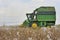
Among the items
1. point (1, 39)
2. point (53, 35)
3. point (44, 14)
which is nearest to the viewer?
point (1, 39)

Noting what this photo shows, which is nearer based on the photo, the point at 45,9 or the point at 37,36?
the point at 37,36

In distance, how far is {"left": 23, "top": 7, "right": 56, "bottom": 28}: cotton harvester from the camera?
19422 mm

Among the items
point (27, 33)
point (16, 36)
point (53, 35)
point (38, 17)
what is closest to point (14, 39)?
point (16, 36)

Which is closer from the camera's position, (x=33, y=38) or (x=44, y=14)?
(x=33, y=38)

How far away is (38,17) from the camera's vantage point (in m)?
19.5

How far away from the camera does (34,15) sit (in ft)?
64.0

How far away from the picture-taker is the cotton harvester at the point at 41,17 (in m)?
19.4

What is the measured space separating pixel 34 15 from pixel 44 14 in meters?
0.92

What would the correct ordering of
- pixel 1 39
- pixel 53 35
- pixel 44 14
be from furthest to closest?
pixel 44 14 < pixel 53 35 < pixel 1 39

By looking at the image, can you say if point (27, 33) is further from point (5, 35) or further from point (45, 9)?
point (45, 9)

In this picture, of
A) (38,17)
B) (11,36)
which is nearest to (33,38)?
(11,36)

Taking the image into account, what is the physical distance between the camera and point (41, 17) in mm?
19453

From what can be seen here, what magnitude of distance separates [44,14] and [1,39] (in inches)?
442

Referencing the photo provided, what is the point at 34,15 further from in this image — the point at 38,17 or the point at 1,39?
the point at 1,39
